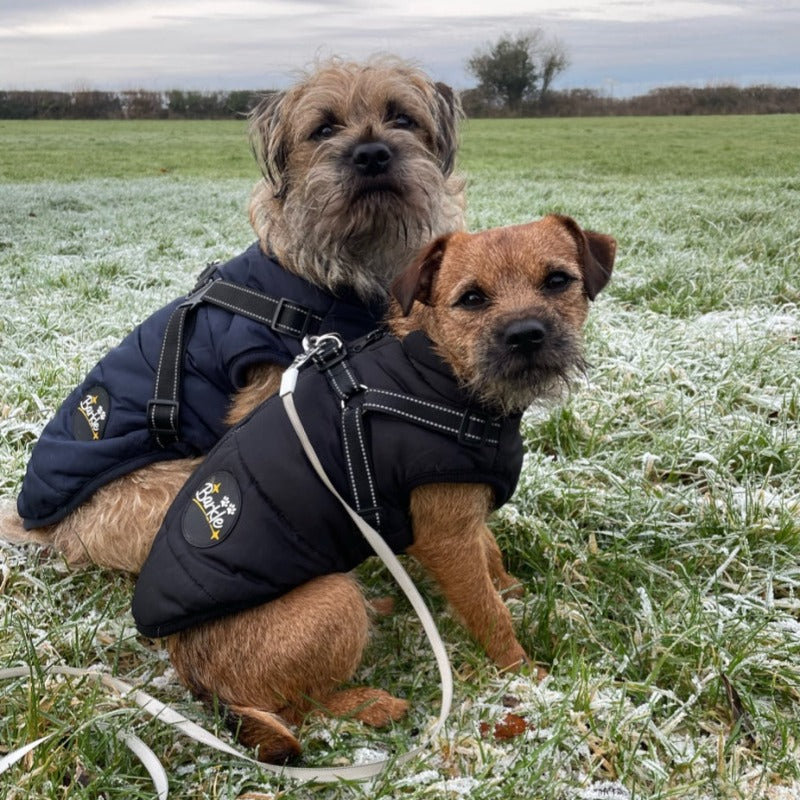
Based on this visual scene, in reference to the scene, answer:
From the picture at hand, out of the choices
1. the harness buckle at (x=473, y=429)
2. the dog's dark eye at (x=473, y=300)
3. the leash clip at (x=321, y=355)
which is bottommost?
the harness buckle at (x=473, y=429)

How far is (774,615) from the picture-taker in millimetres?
2773

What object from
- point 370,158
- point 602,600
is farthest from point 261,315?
point 602,600

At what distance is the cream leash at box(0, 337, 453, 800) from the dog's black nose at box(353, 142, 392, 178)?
1003 mm

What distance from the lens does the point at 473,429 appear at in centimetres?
252

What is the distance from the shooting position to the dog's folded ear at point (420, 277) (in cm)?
249

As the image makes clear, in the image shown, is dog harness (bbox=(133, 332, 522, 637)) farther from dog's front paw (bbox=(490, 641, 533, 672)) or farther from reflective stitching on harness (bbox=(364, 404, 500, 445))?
dog's front paw (bbox=(490, 641, 533, 672))

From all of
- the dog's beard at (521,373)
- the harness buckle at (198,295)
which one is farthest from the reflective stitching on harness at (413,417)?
the harness buckle at (198,295)

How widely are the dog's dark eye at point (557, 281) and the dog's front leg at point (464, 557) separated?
0.68 metres

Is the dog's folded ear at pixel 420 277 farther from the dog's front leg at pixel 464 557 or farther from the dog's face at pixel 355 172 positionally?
the dog's face at pixel 355 172

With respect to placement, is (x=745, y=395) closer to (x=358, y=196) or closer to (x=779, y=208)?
(x=358, y=196)

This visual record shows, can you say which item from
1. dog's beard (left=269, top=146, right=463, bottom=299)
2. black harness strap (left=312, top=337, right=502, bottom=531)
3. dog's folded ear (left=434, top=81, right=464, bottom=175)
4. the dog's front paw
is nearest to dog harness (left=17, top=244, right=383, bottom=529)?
dog's beard (left=269, top=146, right=463, bottom=299)

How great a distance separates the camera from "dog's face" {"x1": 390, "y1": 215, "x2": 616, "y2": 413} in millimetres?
2424

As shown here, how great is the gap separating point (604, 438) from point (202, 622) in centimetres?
237

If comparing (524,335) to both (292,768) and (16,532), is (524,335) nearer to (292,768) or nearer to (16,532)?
(292,768)
